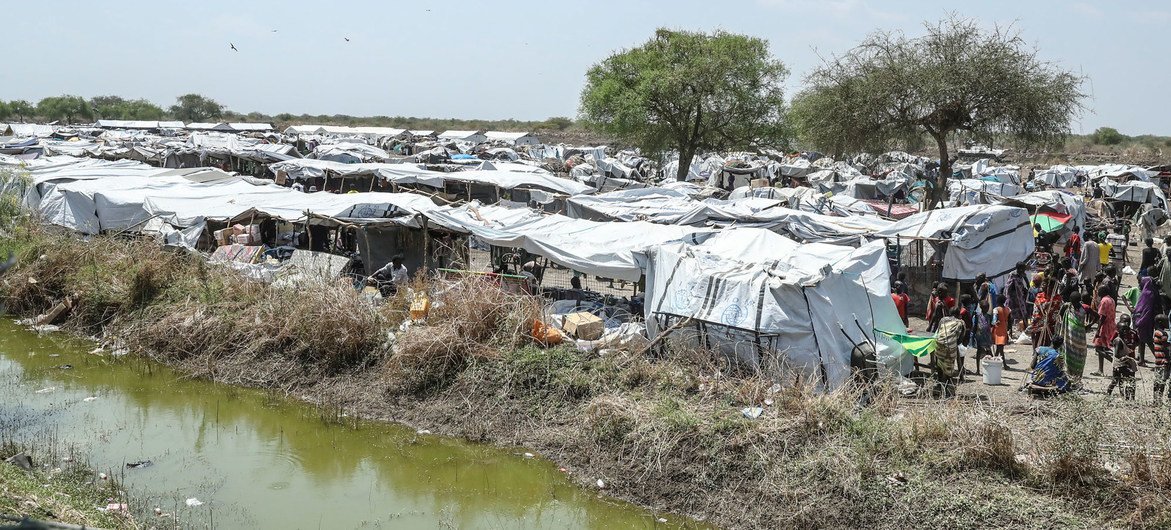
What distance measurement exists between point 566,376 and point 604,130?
60.3ft

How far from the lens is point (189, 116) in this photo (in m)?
84.9

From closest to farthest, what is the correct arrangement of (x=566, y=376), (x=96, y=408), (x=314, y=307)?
(x=566, y=376) → (x=96, y=408) → (x=314, y=307)

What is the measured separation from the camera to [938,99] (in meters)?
19.4

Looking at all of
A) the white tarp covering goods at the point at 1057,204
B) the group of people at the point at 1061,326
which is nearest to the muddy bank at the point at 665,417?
the group of people at the point at 1061,326

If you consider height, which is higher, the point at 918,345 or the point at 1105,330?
the point at 1105,330

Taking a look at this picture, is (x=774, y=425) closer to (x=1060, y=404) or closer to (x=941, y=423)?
(x=941, y=423)

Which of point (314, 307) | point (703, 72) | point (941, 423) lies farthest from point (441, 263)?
point (703, 72)

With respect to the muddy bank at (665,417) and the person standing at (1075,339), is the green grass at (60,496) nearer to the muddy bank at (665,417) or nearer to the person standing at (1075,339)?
the muddy bank at (665,417)

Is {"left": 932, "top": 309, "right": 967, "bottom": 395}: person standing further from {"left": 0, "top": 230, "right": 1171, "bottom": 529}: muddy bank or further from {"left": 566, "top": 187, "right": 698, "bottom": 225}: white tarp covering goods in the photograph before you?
{"left": 566, "top": 187, "right": 698, "bottom": 225}: white tarp covering goods

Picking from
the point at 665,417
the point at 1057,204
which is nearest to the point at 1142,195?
the point at 1057,204

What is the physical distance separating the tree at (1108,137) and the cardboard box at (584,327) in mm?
65290

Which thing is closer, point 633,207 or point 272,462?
point 272,462

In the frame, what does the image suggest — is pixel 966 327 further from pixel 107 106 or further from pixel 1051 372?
pixel 107 106

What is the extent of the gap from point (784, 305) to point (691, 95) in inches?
677
